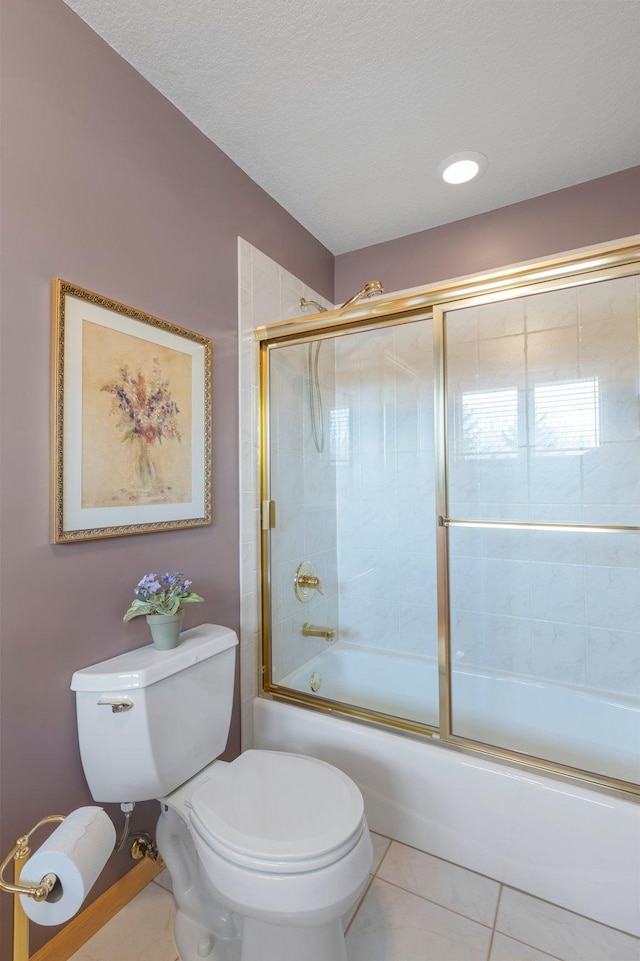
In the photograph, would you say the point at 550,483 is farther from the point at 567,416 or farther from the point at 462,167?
the point at 462,167

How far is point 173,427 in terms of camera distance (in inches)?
60.7

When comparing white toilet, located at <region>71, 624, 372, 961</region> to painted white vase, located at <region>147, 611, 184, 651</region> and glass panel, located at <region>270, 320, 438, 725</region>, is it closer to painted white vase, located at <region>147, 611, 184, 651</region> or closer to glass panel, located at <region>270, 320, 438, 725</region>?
painted white vase, located at <region>147, 611, 184, 651</region>

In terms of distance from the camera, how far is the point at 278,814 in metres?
1.11

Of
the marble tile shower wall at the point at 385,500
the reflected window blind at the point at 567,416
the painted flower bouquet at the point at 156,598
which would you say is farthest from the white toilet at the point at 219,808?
the reflected window blind at the point at 567,416

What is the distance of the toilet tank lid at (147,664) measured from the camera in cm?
119

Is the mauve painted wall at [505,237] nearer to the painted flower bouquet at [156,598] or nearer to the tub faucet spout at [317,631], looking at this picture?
the tub faucet spout at [317,631]

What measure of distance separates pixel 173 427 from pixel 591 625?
1864mm

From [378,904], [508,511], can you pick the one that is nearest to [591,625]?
[508,511]

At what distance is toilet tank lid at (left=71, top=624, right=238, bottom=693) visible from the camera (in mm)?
1193

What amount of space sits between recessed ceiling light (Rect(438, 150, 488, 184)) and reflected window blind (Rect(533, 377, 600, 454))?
0.91 metres

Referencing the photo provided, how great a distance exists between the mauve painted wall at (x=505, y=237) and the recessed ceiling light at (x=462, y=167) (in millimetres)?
300

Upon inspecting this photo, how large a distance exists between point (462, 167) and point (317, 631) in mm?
2069

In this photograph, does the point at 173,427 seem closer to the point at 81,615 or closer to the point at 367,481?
the point at 81,615

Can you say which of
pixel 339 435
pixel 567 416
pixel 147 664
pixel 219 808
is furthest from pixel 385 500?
pixel 219 808
